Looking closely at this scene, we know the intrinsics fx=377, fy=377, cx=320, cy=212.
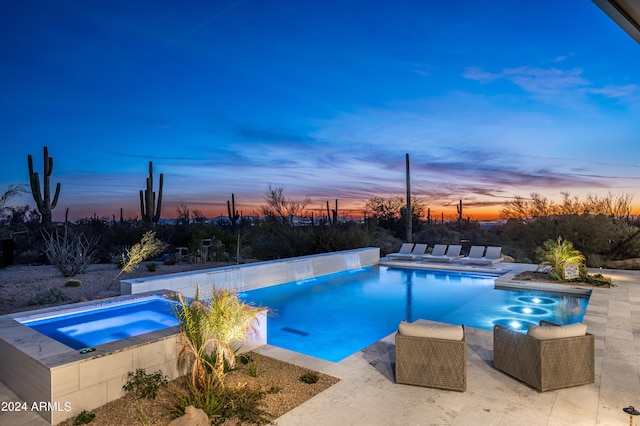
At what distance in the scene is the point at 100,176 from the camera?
1616 centimetres

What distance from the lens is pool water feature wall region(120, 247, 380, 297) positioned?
296 inches

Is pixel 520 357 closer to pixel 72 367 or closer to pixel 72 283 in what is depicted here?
pixel 72 367

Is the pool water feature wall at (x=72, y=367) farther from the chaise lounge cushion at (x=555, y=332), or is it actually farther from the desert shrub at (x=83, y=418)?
the chaise lounge cushion at (x=555, y=332)

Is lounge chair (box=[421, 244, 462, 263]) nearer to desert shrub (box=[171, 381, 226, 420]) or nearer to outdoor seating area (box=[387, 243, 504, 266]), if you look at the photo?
outdoor seating area (box=[387, 243, 504, 266])

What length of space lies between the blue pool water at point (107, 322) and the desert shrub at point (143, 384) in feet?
3.55

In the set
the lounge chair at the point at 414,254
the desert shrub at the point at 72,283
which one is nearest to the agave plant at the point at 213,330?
the desert shrub at the point at 72,283

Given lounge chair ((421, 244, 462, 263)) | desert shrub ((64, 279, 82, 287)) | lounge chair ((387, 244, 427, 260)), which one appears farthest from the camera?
lounge chair ((387, 244, 427, 260))

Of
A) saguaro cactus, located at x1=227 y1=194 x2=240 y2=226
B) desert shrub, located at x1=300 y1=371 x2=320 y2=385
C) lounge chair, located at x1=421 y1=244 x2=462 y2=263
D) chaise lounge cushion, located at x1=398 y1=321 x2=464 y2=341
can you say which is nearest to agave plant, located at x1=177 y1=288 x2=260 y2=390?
desert shrub, located at x1=300 y1=371 x2=320 y2=385

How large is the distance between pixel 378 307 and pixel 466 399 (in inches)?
190

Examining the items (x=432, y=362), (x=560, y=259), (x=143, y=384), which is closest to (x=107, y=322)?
(x=143, y=384)

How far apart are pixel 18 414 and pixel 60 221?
15.6 metres

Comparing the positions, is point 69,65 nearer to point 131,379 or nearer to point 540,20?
point 131,379

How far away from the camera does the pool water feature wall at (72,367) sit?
3.06 metres

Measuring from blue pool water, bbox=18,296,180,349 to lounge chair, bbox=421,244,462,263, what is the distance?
940cm
